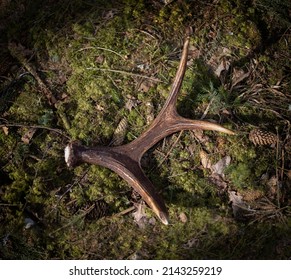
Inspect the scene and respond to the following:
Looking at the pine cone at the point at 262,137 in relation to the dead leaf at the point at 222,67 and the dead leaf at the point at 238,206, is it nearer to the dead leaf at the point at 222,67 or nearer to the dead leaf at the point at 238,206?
the dead leaf at the point at 238,206

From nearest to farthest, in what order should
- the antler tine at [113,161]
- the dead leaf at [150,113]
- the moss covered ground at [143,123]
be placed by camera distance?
1. the antler tine at [113,161]
2. the moss covered ground at [143,123]
3. the dead leaf at [150,113]

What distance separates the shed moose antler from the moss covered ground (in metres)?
0.19

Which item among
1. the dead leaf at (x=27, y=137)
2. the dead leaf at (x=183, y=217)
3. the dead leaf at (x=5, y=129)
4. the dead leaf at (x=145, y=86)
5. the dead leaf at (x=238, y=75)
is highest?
the dead leaf at (x=238, y=75)

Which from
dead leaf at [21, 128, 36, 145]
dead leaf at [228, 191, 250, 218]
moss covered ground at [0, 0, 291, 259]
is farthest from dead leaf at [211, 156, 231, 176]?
dead leaf at [21, 128, 36, 145]

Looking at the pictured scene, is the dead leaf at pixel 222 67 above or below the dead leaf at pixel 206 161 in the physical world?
above

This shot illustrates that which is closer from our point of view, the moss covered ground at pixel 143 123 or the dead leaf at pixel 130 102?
the moss covered ground at pixel 143 123

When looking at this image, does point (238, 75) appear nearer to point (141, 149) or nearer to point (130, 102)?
point (130, 102)

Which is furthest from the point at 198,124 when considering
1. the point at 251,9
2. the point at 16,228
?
the point at 16,228

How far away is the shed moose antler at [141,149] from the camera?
3215 millimetres

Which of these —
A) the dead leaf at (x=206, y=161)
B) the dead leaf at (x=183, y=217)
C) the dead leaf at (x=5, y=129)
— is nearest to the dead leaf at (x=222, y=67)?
the dead leaf at (x=206, y=161)

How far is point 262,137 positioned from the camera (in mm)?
3438

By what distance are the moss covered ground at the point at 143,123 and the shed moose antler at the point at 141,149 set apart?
19 centimetres

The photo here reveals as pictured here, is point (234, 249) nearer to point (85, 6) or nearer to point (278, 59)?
point (278, 59)
